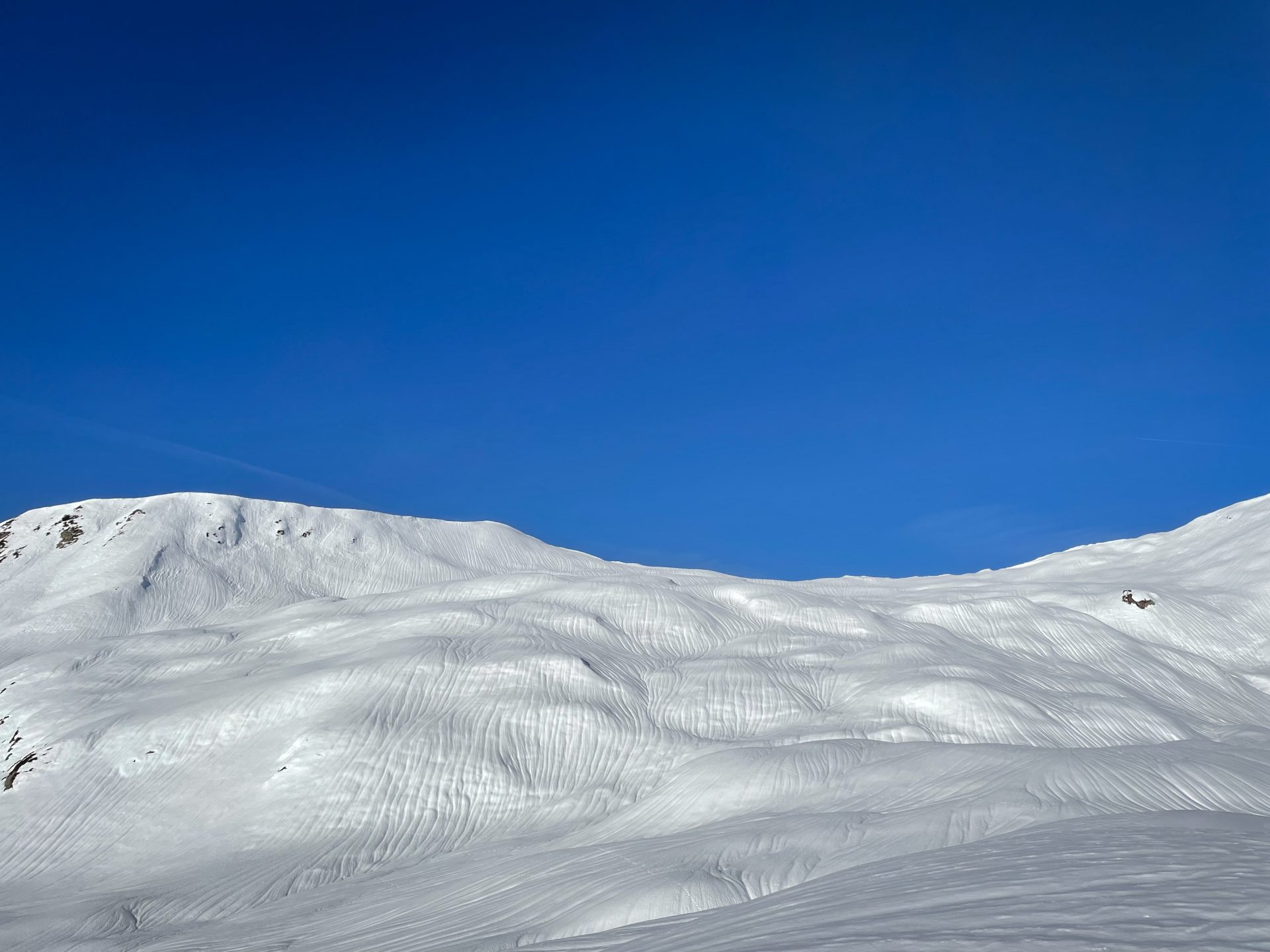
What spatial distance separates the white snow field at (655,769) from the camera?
8406 mm

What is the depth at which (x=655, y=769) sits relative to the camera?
28547mm

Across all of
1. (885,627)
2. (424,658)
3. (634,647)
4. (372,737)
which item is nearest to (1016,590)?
(885,627)

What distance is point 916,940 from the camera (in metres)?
6.07

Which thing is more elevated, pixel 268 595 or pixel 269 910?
pixel 268 595

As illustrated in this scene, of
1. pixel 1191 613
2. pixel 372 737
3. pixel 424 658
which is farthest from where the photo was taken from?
pixel 1191 613

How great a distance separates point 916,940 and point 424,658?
29638 millimetres

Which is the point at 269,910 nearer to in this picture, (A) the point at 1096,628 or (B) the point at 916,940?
(B) the point at 916,940

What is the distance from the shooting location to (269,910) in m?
19.1

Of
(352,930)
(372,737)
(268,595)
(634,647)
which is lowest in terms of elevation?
(352,930)

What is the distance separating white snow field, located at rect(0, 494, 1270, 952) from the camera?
27.6 feet

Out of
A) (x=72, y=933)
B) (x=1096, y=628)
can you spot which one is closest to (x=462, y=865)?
(x=72, y=933)

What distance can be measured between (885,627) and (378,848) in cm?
2605

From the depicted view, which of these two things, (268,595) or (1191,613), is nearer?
(1191,613)

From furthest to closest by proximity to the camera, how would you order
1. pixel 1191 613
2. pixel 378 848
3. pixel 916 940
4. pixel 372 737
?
pixel 1191 613 → pixel 372 737 → pixel 378 848 → pixel 916 940
